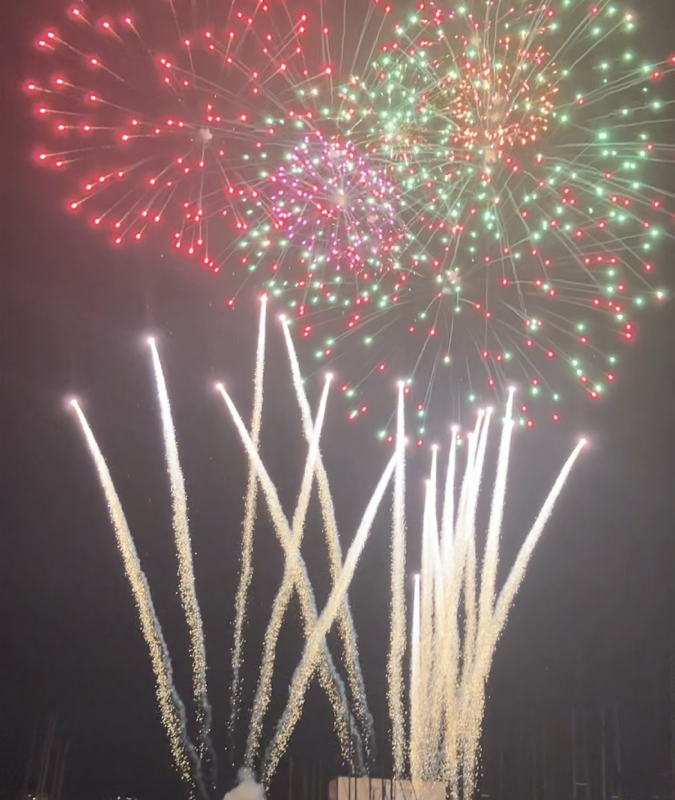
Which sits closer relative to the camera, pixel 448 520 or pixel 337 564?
pixel 448 520

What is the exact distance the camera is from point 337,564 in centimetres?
1282

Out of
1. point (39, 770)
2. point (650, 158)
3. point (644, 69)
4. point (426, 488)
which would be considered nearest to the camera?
point (644, 69)

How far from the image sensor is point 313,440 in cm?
1225

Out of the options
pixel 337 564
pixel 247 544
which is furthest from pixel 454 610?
pixel 247 544

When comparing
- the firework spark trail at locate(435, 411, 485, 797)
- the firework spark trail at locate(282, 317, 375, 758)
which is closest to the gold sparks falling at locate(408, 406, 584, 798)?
the firework spark trail at locate(435, 411, 485, 797)

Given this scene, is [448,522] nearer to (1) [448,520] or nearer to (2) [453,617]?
(1) [448,520]

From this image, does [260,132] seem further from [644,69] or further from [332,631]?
[332,631]

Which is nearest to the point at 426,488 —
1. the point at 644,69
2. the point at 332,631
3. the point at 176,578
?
the point at 332,631

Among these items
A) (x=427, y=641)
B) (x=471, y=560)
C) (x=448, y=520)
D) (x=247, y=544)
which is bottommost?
(x=427, y=641)

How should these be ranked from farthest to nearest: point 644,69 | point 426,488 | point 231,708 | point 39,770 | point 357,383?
point 39,770, point 231,708, point 426,488, point 357,383, point 644,69

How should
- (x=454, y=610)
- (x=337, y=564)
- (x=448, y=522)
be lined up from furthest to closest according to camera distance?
(x=337, y=564)
(x=448, y=522)
(x=454, y=610)

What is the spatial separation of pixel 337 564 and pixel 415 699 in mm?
2175

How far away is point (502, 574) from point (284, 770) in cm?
636

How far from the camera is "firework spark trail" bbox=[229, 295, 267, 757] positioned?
11836mm
